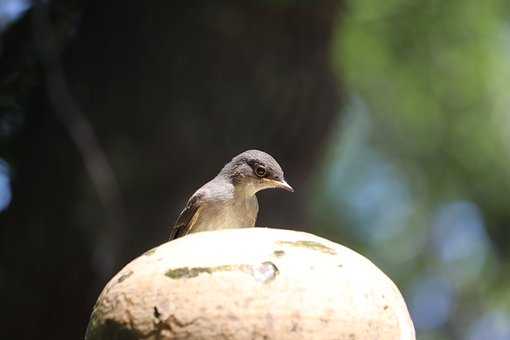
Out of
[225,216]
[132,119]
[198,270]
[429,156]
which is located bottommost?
[429,156]

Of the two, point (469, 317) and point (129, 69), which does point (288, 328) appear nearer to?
point (129, 69)

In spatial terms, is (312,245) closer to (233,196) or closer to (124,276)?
(124,276)

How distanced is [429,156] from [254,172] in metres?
7.74

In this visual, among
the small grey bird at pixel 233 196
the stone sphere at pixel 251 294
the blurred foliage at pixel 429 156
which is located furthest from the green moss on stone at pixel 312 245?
the blurred foliage at pixel 429 156

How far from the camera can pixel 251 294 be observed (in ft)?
8.05

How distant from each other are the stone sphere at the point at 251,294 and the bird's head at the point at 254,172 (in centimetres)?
138

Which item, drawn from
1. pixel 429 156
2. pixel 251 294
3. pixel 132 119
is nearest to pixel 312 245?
pixel 251 294

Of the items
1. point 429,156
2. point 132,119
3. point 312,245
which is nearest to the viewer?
point 312,245

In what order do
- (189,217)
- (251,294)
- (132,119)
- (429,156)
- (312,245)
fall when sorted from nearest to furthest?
(251,294) → (312,245) → (189,217) → (132,119) → (429,156)

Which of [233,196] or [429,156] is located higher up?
[233,196]

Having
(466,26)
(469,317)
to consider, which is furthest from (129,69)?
(469,317)

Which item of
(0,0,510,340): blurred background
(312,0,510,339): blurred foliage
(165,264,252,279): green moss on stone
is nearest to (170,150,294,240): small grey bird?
(165,264,252,279): green moss on stone

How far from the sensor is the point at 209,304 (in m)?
2.46

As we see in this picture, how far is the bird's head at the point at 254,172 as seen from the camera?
4082 millimetres
